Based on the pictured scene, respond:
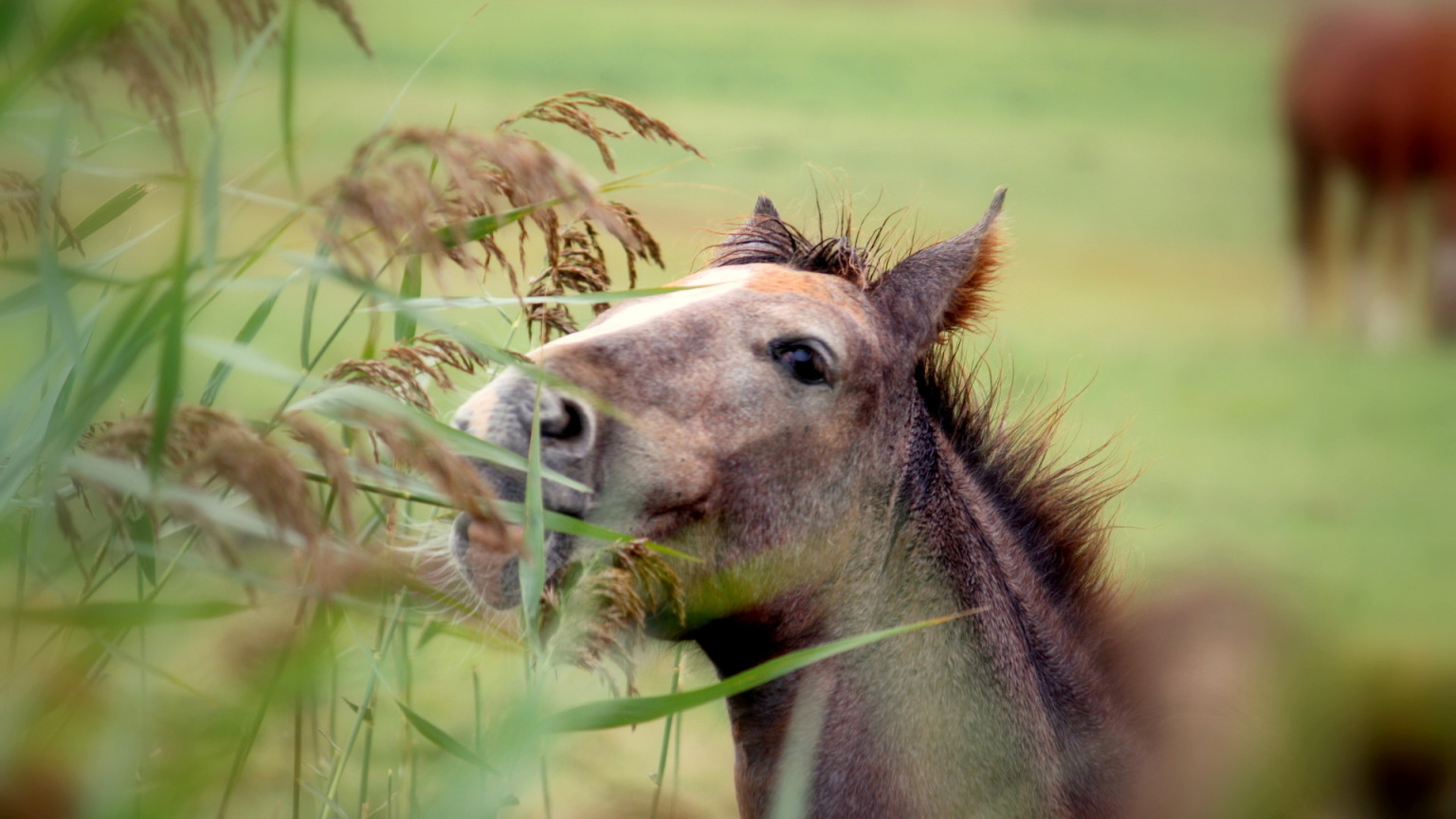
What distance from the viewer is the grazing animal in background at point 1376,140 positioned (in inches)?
451

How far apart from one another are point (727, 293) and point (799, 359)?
16 cm

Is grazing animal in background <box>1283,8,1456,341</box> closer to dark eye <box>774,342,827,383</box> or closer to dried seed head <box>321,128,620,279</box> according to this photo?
dark eye <box>774,342,827,383</box>

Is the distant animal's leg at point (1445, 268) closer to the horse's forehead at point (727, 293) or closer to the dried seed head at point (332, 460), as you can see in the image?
the horse's forehead at point (727, 293)

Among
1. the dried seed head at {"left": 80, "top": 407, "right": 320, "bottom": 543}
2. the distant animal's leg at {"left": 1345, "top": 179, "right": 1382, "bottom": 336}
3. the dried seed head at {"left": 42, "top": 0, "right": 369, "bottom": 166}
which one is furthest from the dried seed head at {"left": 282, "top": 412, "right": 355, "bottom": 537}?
the distant animal's leg at {"left": 1345, "top": 179, "right": 1382, "bottom": 336}

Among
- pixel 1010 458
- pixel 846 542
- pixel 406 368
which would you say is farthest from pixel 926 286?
pixel 406 368

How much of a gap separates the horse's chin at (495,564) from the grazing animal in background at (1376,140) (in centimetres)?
1106

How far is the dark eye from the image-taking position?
1926 mm

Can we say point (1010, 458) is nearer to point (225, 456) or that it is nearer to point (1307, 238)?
point (225, 456)

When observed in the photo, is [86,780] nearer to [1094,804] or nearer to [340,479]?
[340,479]

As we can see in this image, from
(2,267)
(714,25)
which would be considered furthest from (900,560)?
(714,25)

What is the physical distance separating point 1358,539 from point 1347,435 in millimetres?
1675

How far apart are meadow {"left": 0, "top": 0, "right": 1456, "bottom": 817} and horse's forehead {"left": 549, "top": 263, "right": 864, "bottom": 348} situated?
0.70 feet

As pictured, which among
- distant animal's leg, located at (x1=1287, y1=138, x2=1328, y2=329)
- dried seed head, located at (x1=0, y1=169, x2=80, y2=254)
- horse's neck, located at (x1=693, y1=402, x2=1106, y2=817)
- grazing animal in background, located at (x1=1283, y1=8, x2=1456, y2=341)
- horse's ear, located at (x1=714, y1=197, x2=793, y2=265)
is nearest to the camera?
dried seed head, located at (x1=0, y1=169, x2=80, y2=254)

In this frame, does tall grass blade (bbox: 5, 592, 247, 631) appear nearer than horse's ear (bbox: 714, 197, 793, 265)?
Yes
